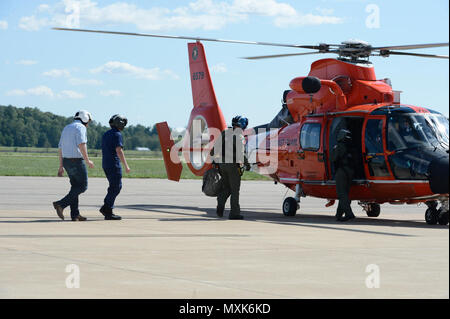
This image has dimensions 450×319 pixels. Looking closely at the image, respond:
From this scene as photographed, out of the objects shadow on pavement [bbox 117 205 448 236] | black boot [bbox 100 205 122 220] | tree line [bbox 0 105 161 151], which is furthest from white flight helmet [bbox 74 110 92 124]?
tree line [bbox 0 105 161 151]

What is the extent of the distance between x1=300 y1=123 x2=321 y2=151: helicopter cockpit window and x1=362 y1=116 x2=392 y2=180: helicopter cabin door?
125cm

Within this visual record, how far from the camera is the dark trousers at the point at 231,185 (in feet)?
50.9

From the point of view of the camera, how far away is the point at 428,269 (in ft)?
26.8

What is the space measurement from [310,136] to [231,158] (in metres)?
1.76

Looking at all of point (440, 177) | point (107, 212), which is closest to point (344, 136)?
point (107, 212)

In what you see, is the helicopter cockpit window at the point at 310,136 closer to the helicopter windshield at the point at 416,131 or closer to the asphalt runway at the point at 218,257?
the asphalt runway at the point at 218,257

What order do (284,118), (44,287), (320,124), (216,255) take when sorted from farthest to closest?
(284,118) < (320,124) < (216,255) < (44,287)

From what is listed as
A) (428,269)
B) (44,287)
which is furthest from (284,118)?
(44,287)

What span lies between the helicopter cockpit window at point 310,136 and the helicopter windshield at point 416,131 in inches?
72.5

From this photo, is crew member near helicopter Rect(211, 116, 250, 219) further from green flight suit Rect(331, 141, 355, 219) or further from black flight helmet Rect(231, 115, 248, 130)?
green flight suit Rect(331, 141, 355, 219)

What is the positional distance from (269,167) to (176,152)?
2644 millimetres

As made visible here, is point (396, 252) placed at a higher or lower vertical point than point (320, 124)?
lower

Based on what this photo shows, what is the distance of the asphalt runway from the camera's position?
6926 mm
